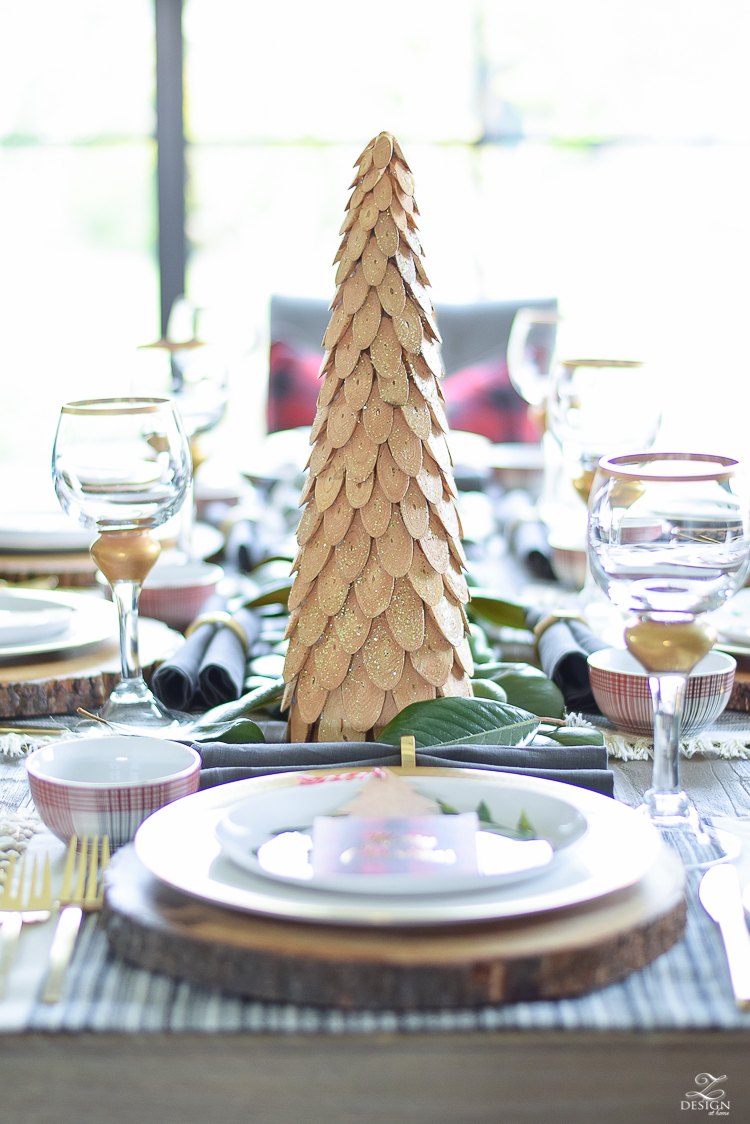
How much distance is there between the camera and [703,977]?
17.8 inches

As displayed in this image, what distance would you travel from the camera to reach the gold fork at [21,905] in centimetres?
49

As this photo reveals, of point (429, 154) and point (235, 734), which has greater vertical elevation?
point (429, 154)

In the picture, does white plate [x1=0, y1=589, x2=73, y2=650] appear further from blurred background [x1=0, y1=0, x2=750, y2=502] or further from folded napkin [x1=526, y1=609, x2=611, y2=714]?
blurred background [x1=0, y1=0, x2=750, y2=502]

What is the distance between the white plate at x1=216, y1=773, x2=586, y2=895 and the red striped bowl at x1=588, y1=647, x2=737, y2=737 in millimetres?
263

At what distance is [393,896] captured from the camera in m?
0.45

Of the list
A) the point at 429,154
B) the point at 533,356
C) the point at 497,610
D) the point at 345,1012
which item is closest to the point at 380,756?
the point at 345,1012

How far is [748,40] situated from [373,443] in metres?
4.28

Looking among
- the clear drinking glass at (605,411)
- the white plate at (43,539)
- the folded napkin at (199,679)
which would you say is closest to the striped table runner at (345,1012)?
the folded napkin at (199,679)

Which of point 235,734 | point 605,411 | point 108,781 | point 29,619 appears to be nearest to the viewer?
point 108,781

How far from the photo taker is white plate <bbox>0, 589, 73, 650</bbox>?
0.96 m

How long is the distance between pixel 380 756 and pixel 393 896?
0.74 ft

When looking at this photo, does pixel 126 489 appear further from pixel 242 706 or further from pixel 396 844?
pixel 396 844

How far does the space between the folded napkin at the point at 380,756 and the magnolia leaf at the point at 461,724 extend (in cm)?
2

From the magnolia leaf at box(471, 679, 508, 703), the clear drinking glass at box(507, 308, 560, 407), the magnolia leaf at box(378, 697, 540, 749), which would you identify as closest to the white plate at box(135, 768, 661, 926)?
Answer: the magnolia leaf at box(378, 697, 540, 749)
